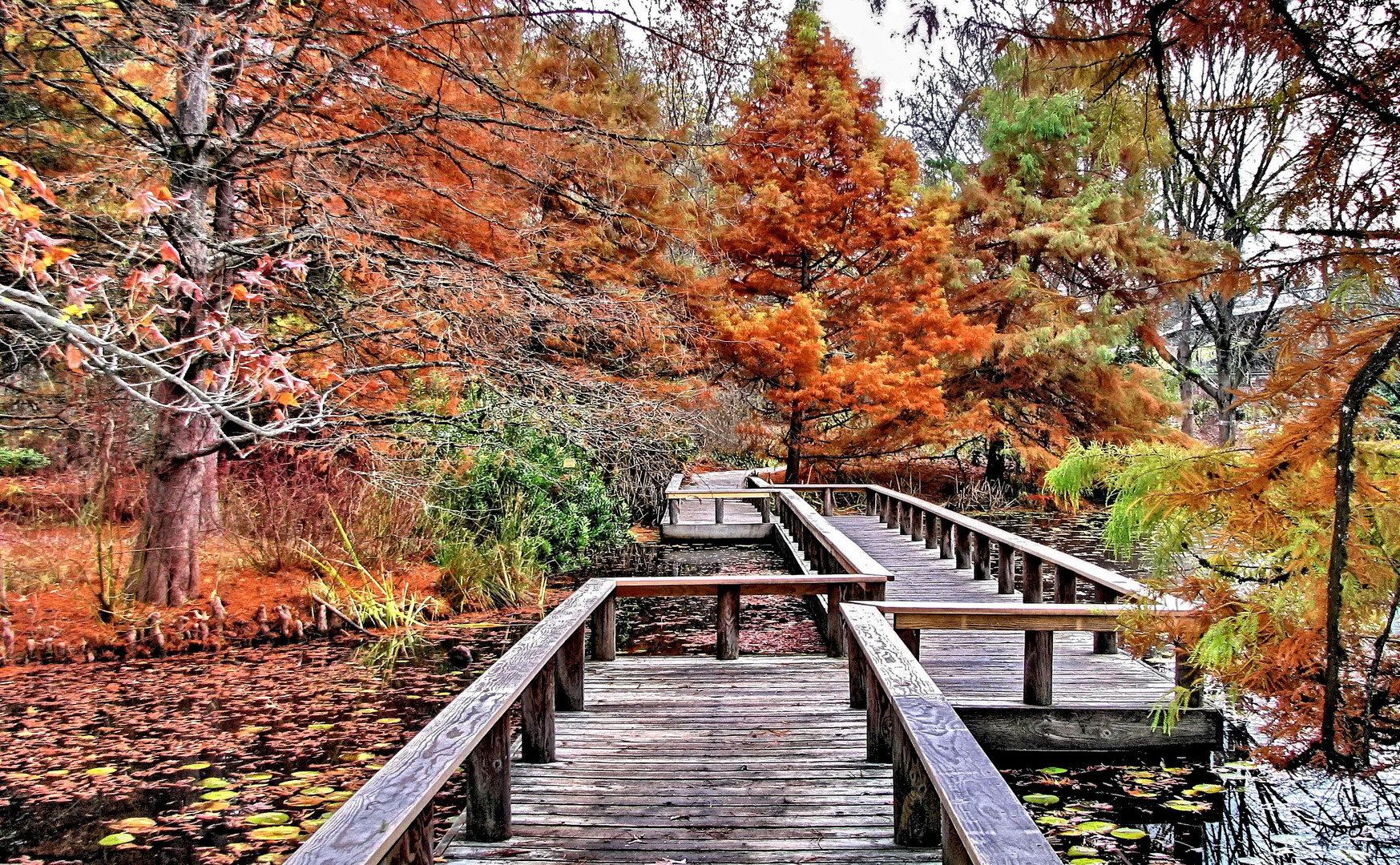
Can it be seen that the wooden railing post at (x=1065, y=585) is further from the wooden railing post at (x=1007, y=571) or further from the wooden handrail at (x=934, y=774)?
the wooden handrail at (x=934, y=774)

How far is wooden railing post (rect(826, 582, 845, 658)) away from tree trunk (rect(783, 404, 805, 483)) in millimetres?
12286

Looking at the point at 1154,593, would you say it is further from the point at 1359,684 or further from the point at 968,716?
the point at 968,716

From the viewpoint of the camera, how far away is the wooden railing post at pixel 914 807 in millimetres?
3193

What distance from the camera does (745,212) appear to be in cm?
1758

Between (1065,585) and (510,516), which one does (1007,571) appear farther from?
(510,516)

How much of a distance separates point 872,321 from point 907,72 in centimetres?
1260

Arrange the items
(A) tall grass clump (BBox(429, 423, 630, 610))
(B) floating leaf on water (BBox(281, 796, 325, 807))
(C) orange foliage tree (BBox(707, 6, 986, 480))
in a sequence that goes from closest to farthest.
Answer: (B) floating leaf on water (BBox(281, 796, 325, 807)), (A) tall grass clump (BBox(429, 423, 630, 610)), (C) orange foliage tree (BBox(707, 6, 986, 480))

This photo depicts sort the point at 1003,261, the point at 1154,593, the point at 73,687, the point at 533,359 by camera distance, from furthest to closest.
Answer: the point at 1003,261 → the point at 533,359 → the point at 73,687 → the point at 1154,593

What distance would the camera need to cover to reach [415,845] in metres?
2.58

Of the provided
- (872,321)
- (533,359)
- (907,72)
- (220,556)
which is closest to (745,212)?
(872,321)

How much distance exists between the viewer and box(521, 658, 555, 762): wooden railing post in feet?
13.3

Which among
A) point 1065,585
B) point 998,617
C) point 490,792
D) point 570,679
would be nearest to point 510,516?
point 570,679

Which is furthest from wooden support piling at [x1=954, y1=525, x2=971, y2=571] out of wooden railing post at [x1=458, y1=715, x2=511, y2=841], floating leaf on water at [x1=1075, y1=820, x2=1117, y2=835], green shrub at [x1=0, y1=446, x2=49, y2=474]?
green shrub at [x1=0, y1=446, x2=49, y2=474]

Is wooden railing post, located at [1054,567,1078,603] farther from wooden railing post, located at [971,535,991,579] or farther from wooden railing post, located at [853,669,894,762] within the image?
wooden railing post, located at [853,669,894,762]
